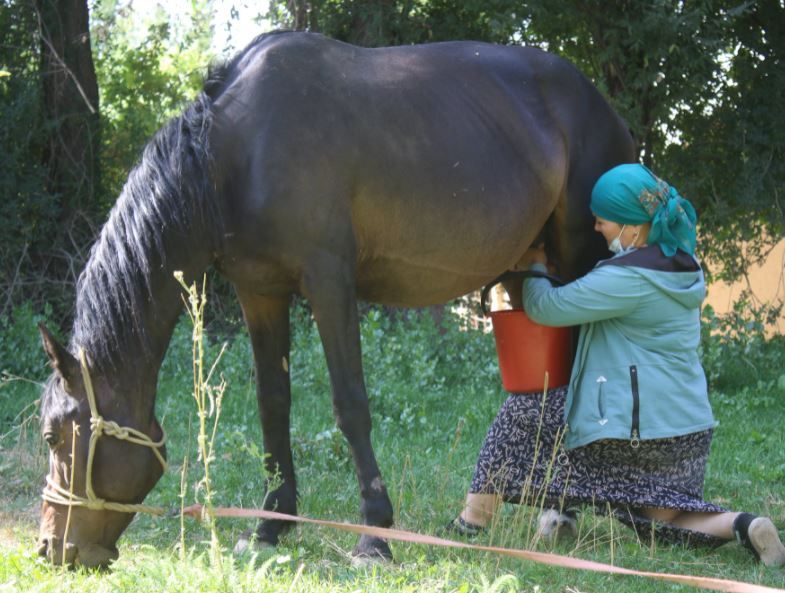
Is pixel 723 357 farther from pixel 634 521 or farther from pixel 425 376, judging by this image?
pixel 634 521

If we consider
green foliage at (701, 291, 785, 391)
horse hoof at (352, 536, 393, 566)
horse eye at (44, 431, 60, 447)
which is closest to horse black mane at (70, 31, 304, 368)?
horse eye at (44, 431, 60, 447)

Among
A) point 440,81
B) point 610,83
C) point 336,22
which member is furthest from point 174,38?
point 440,81

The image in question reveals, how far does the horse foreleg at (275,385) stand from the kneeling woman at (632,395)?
740mm

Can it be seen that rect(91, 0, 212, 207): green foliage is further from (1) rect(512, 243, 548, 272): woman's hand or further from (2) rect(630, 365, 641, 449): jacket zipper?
(2) rect(630, 365, 641, 449): jacket zipper

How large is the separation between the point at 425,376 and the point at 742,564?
358cm

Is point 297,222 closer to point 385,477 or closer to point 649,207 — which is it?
point 649,207

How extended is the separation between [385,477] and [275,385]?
1.27 metres

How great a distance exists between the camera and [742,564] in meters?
3.71

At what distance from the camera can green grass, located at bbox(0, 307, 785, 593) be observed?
3.16 metres

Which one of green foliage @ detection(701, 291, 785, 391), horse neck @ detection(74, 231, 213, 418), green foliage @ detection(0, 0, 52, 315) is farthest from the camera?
green foliage @ detection(0, 0, 52, 315)

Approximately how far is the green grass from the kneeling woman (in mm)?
142

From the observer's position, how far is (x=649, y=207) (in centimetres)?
387

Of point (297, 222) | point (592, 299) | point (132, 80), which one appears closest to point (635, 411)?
point (592, 299)

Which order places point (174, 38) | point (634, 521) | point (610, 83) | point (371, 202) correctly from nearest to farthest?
point (371, 202)
point (634, 521)
point (610, 83)
point (174, 38)
